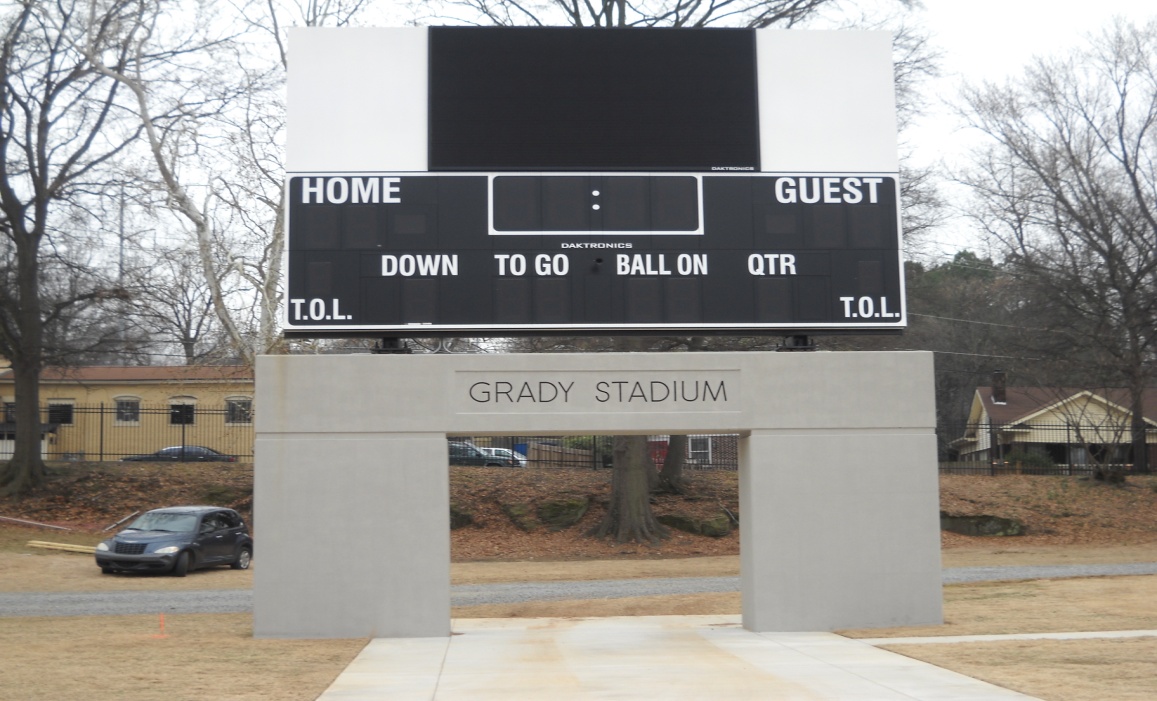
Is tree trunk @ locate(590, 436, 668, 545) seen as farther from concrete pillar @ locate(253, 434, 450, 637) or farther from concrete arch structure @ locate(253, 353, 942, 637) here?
concrete pillar @ locate(253, 434, 450, 637)

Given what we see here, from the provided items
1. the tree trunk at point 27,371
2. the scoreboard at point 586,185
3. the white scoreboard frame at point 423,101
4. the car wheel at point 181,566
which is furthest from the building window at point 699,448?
the scoreboard at point 586,185

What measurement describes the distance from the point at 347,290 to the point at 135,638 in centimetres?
488

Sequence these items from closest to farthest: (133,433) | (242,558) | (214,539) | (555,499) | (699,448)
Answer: (214,539), (242,558), (555,499), (133,433), (699,448)

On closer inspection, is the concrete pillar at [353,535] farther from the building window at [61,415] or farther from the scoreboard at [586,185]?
the building window at [61,415]

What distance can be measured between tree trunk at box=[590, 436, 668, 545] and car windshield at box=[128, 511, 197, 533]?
1125cm

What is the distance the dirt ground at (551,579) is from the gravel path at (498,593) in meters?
1.17

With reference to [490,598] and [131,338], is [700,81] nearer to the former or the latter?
[490,598]

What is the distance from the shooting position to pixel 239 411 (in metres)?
42.3

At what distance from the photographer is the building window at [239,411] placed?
1465 inches

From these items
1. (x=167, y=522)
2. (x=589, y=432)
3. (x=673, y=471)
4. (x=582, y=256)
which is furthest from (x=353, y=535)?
(x=673, y=471)

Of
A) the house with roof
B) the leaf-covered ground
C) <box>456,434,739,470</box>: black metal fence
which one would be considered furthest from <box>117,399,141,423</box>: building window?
the house with roof

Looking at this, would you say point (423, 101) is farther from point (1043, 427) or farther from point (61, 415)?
point (61, 415)

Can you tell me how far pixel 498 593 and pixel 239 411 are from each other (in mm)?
23072

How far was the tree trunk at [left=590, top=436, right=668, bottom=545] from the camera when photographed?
1232 inches
